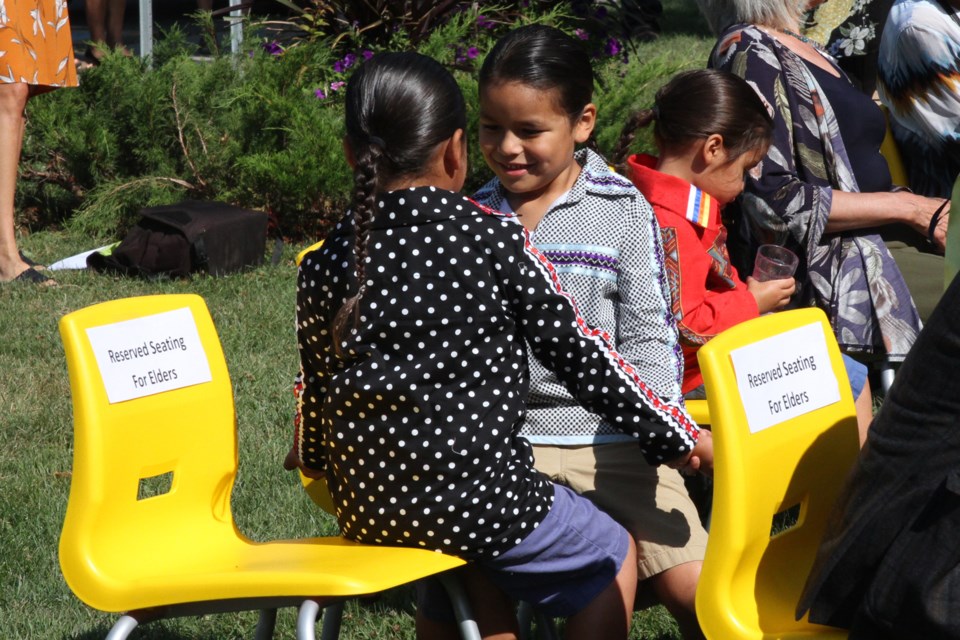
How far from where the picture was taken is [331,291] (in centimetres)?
224

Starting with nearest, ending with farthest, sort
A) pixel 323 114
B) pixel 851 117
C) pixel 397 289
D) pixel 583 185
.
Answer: pixel 397 289 < pixel 583 185 < pixel 851 117 < pixel 323 114

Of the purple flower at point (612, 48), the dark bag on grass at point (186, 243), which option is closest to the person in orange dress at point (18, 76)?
the dark bag on grass at point (186, 243)

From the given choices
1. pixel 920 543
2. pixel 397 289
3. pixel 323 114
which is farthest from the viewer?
pixel 323 114

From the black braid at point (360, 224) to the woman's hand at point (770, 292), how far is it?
128 centimetres

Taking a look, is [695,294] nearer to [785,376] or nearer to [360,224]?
[785,376]

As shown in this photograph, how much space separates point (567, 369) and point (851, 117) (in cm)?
179

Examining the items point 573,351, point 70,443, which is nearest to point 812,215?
point 573,351

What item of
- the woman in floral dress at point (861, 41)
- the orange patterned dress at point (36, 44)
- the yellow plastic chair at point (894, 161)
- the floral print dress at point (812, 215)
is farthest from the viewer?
the orange patterned dress at point (36, 44)

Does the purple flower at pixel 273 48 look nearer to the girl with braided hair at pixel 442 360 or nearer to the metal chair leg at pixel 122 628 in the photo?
the girl with braided hair at pixel 442 360

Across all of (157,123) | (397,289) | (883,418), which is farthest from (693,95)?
(157,123)

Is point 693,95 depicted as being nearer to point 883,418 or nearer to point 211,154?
point 883,418

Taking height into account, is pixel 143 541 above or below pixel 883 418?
below

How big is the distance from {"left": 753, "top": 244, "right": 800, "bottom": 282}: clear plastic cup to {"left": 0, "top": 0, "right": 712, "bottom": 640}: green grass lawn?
948 millimetres

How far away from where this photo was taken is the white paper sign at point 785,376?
2.08 meters
